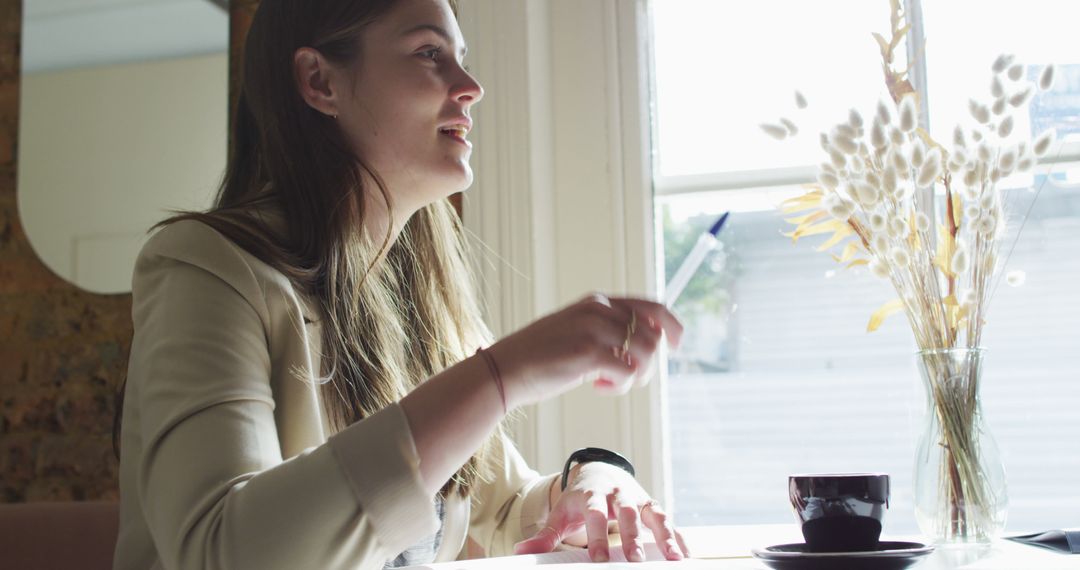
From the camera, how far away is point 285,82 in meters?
1.16

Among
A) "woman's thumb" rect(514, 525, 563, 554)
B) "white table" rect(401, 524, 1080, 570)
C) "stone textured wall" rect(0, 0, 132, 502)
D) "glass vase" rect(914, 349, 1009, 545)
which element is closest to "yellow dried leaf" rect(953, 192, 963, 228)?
"glass vase" rect(914, 349, 1009, 545)

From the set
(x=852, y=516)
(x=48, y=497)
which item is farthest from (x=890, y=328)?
(x=48, y=497)

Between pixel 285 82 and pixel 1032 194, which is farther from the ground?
pixel 285 82

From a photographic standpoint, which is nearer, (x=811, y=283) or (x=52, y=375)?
(x=811, y=283)

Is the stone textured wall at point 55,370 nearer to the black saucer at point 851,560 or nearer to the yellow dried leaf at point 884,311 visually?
the yellow dried leaf at point 884,311

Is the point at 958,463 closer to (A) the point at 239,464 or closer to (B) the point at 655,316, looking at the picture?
(B) the point at 655,316

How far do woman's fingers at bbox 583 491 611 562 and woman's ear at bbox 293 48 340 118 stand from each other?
524 mm

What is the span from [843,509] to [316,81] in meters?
0.73

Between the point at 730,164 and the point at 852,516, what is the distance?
0.94 meters

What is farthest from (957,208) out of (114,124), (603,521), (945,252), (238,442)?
(114,124)

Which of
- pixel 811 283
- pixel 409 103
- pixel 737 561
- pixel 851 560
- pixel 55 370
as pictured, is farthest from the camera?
pixel 55 370

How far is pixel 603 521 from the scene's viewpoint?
95 centimetres

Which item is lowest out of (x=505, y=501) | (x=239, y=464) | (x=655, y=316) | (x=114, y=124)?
(x=505, y=501)

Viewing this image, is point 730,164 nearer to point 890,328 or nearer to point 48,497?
point 890,328
